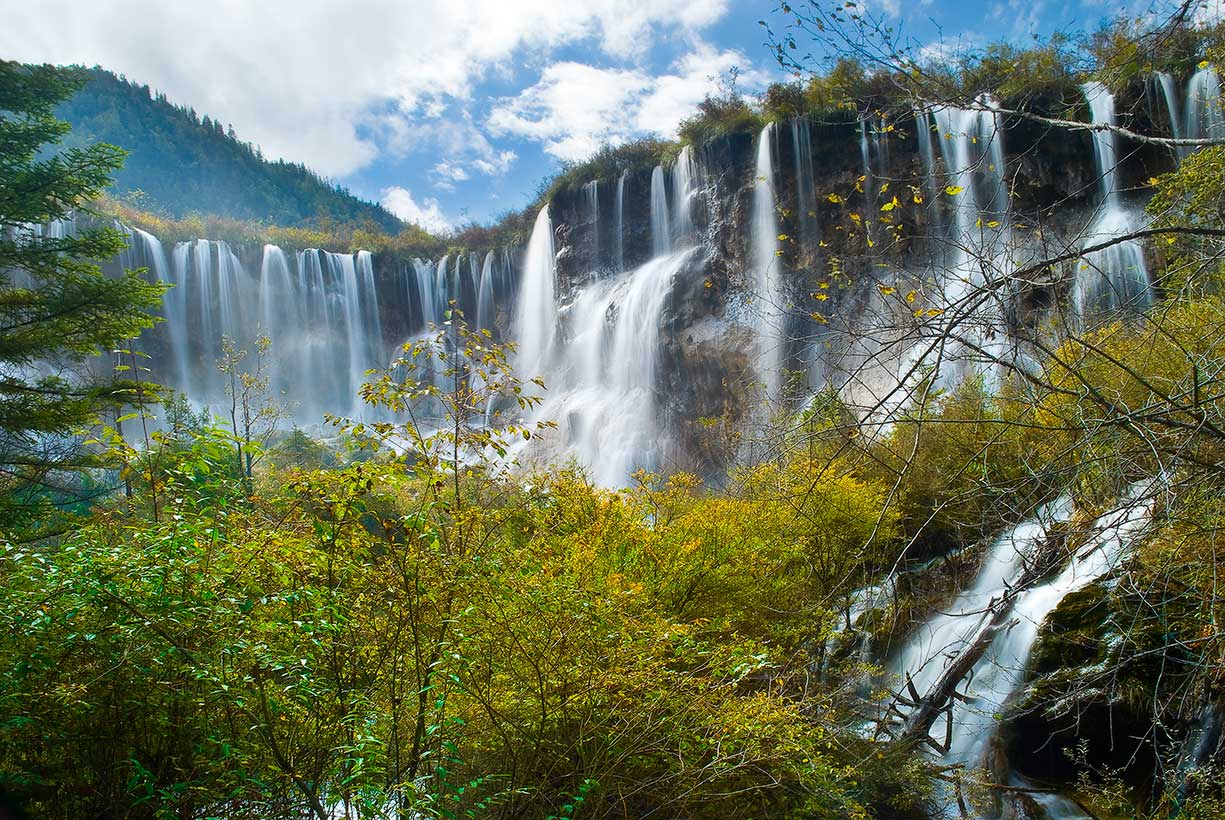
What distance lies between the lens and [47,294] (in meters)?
8.94

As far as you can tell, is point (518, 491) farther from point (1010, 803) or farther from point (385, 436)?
point (1010, 803)

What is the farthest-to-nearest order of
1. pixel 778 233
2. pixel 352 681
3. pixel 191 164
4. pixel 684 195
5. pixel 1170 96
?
pixel 191 164
pixel 684 195
pixel 778 233
pixel 1170 96
pixel 352 681

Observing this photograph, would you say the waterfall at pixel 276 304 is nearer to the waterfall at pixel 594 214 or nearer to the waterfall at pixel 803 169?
the waterfall at pixel 594 214

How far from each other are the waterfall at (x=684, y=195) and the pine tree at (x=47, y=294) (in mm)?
18529

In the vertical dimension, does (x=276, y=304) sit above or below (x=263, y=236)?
below

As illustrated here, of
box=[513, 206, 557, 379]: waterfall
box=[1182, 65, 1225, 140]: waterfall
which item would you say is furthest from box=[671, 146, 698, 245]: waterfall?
box=[1182, 65, 1225, 140]: waterfall

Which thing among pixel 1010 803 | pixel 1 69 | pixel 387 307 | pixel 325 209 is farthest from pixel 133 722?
pixel 325 209

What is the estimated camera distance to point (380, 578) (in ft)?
10.7

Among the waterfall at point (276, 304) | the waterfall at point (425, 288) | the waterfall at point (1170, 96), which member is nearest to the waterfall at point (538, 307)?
the waterfall at point (425, 288)

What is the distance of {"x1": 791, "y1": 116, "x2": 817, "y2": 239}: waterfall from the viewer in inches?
873

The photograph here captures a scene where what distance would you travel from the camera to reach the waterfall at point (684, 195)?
24.9 m

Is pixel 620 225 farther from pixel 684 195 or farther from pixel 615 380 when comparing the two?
pixel 615 380

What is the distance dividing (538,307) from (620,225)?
5401 mm

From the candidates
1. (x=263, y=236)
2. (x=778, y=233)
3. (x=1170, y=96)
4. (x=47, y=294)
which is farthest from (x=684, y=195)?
(x=263, y=236)
